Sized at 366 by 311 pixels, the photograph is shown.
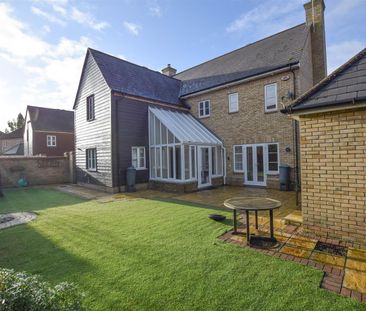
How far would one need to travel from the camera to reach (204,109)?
15.9 m

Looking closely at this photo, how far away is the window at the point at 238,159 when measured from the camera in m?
13.9

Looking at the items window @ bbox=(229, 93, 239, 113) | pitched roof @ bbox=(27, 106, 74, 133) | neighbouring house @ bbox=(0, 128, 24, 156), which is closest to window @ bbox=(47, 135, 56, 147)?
pitched roof @ bbox=(27, 106, 74, 133)

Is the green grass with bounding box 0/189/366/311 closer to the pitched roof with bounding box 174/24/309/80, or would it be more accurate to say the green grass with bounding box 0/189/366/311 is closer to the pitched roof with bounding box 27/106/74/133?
the pitched roof with bounding box 174/24/309/80

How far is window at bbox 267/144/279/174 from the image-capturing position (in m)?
12.4

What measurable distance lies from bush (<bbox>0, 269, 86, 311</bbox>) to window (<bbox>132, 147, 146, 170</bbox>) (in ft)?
38.3

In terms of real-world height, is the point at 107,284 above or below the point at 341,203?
below

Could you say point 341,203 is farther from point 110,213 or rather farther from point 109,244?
point 110,213

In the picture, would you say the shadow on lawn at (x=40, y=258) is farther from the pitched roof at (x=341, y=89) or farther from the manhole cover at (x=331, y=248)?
the pitched roof at (x=341, y=89)

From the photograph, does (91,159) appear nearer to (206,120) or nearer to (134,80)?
(134,80)

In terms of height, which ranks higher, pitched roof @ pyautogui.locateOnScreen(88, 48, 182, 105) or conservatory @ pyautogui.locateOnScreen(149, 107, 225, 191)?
pitched roof @ pyautogui.locateOnScreen(88, 48, 182, 105)

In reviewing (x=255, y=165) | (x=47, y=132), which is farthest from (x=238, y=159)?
(x=47, y=132)

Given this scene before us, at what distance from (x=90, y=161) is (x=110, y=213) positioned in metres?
9.13

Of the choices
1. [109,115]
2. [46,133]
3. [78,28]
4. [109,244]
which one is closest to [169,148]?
[109,115]

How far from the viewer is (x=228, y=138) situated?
47.3ft
